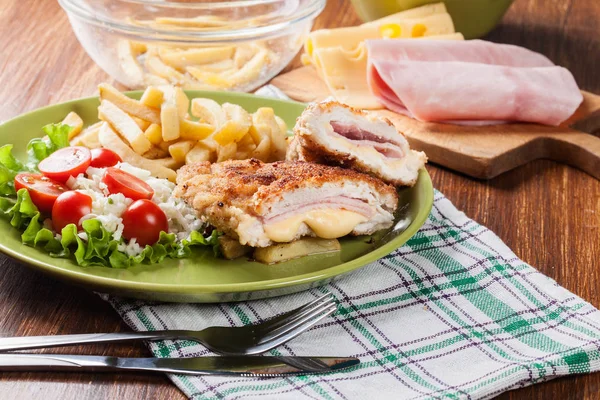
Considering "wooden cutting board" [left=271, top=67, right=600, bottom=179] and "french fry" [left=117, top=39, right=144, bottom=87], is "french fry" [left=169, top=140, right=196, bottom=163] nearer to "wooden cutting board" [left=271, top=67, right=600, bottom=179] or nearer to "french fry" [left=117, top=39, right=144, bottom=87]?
"french fry" [left=117, top=39, right=144, bottom=87]

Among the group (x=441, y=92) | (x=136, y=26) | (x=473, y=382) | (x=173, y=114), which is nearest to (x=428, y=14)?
(x=441, y=92)

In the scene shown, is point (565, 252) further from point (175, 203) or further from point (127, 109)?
point (127, 109)

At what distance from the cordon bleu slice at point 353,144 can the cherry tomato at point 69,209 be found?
2.91ft

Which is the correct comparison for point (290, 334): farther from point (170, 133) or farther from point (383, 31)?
point (383, 31)

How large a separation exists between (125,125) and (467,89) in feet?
5.82

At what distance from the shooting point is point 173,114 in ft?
11.1

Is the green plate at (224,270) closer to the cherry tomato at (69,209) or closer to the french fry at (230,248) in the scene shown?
the french fry at (230,248)

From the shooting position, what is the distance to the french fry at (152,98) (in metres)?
3.46

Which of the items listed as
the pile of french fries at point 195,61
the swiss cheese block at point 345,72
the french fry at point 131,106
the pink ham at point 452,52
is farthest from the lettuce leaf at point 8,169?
the pink ham at point 452,52

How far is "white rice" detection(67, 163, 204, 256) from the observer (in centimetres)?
277

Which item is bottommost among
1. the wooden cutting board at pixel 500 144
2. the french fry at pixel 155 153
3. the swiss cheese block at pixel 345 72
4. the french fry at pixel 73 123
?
the wooden cutting board at pixel 500 144

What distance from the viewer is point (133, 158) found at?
3.35 metres

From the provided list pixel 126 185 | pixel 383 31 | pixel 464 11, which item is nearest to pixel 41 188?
pixel 126 185

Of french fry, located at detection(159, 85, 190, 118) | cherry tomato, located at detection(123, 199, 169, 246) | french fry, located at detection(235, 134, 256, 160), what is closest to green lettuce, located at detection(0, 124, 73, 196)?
french fry, located at detection(159, 85, 190, 118)
